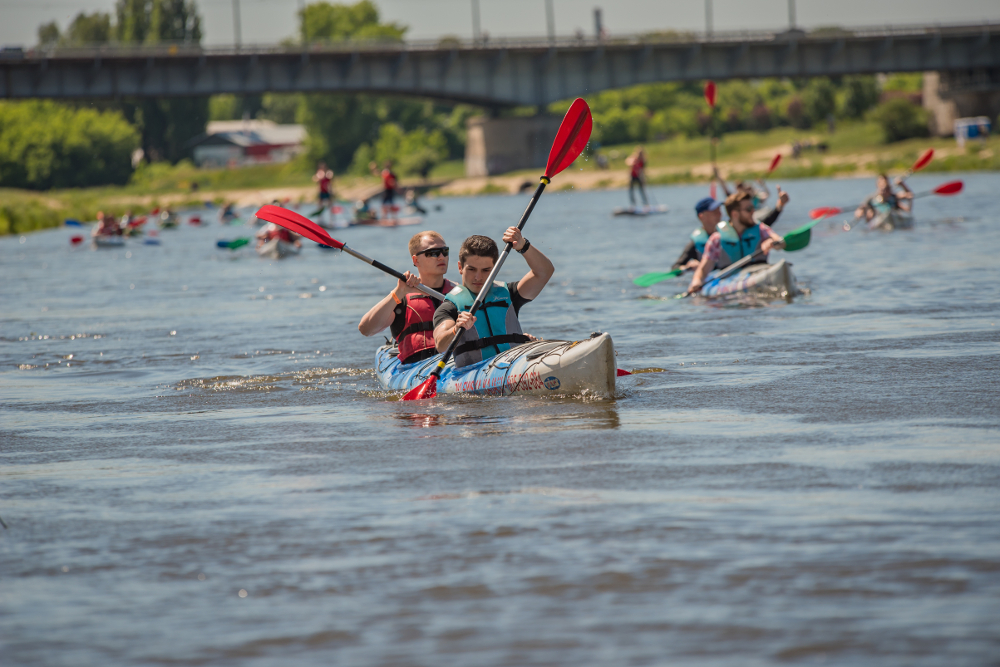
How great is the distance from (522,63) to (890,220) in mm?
39124

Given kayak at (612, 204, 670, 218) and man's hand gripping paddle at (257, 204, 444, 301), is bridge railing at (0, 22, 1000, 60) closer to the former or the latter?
kayak at (612, 204, 670, 218)

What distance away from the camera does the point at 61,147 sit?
88062 millimetres

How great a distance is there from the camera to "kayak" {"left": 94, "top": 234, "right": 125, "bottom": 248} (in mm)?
32750

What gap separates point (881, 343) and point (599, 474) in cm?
527

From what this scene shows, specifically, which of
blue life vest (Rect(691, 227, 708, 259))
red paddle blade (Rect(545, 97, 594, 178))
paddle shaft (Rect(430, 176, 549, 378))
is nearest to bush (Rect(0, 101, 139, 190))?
Result: blue life vest (Rect(691, 227, 708, 259))

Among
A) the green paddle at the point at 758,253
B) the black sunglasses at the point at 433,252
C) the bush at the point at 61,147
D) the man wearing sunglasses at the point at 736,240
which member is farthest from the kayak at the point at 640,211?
the bush at the point at 61,147

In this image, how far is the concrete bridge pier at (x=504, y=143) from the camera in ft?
227

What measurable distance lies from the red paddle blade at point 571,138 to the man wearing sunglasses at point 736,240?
11.7 ft

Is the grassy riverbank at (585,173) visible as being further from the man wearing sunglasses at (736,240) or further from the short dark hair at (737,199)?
the short dark hair at (737,199)

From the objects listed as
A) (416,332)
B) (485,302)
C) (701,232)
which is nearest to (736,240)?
(701,232)

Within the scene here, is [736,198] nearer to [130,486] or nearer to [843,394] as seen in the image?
[843,394]

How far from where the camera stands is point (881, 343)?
10.4m

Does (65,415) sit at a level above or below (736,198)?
below

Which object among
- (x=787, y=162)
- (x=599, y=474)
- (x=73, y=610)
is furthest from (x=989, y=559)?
(x=787, y=162)
